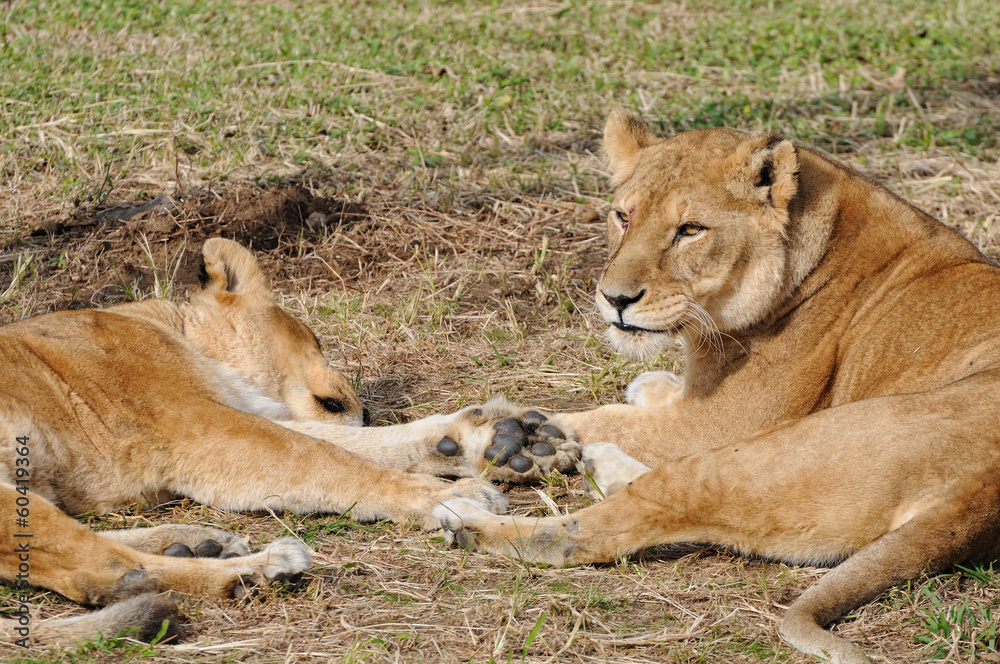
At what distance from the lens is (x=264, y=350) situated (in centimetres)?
434

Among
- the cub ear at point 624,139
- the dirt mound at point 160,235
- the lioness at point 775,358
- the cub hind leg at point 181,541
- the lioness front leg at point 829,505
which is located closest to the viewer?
the lioness front leg at point 829,505

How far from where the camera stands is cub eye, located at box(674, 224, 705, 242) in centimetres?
377

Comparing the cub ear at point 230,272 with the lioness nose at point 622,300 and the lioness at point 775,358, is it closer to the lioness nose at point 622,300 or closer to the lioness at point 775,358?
the lioness at point 775,358

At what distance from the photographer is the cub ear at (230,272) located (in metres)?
4.39

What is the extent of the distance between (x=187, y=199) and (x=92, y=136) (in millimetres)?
1360

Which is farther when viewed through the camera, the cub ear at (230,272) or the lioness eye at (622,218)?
the cub ear at (230,272)

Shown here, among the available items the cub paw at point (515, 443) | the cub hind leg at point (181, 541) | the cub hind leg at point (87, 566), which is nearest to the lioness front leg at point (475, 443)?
the cub paw at point (515, 443)

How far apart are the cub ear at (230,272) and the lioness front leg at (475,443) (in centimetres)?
65

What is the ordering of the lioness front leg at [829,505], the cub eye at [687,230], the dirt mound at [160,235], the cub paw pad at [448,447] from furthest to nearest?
1. the dirt mound at [160,235]
2. the cub paw pad at [448,447]
3. the cub eye at [687,230]
4. the lioness front leg at [829,505]

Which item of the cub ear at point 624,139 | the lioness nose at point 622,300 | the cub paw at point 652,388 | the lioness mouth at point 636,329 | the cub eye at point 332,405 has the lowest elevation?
the cub paw at point 652,388

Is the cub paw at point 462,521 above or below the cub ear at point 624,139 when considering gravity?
below

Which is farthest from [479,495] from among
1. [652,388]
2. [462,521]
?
[652,388]

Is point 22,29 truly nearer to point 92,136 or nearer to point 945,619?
point 92,136

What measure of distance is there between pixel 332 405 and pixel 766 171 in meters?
1.97
